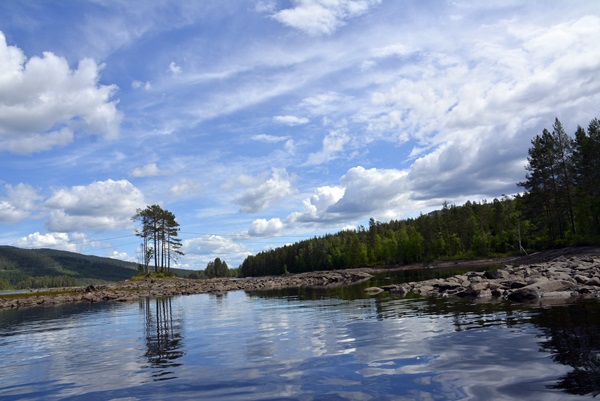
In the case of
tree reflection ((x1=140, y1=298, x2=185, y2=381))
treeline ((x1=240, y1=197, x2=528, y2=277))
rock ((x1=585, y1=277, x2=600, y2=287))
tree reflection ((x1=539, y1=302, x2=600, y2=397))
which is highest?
treeline ((x1=240, y1=197, x2=528, y2=277))

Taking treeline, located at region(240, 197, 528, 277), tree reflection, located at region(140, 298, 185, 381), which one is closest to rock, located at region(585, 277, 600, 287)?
tree reflection, located at region(140, 298, 185, 381)

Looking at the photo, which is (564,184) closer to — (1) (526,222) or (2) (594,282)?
(1) (526,222)

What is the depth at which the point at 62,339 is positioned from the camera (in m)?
23.9

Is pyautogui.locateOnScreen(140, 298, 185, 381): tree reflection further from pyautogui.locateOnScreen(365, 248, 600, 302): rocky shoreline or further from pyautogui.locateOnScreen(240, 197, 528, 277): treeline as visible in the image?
pyautogui.locateOnScreen(240, 197, 528, 277): treeline

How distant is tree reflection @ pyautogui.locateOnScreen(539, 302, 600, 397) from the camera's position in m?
8.87

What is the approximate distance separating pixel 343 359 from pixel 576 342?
698 cm

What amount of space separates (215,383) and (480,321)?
1172 centimetres

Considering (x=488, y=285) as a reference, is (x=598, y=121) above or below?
above

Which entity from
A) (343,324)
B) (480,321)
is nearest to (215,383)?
Result: (343,324)

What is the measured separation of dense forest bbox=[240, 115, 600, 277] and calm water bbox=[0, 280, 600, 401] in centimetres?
5057

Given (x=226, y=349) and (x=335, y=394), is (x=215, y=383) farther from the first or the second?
(x=226, y=349)

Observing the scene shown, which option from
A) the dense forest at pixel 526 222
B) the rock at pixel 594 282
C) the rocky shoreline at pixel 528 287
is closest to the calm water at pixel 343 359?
the rocky shoreline at pixel 528 287

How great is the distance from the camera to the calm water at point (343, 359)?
986cm

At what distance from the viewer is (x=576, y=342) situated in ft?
40.1
